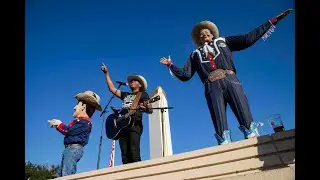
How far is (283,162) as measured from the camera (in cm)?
328

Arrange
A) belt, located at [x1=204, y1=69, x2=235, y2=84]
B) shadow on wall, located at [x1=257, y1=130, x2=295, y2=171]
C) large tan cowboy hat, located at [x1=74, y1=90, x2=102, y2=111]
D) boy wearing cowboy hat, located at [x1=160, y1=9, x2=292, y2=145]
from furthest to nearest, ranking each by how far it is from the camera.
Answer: large tan cowboy hat, located at [x1=74, y1=90, x2=102, y2=111] → belt, located at [x1=204, y1=69, x2=235, y2=84] → boy wearing cowboy hat, located at [x1=160, y1=9, x2=292, y2=145] → shadow on wall, located at [x1=257, y1=130, x2=295, y2=171]

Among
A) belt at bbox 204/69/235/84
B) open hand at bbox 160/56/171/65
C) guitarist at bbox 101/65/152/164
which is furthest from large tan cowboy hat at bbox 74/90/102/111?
belt at bbox 204/69/235/84

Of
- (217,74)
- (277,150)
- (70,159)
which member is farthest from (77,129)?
(277,150)

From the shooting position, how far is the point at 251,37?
5.42 metres

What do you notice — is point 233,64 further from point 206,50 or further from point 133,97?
point 133,97

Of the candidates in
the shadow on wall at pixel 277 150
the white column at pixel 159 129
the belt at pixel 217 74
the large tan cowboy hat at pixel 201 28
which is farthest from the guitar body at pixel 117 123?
the shadow on wall at pixel 277 150

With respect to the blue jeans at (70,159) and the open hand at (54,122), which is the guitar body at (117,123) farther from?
the open hand at (54,122)

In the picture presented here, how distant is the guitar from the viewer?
5.75 m

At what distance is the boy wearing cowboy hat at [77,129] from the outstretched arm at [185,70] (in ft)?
4.83

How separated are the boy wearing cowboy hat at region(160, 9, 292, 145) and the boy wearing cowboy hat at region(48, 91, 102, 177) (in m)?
1.47

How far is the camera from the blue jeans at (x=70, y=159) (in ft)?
18.1

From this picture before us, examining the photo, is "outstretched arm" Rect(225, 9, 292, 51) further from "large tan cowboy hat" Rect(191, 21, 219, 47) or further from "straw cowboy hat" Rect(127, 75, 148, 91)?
"straw cowboy hat" Rect(127, 75, 148, 91)
